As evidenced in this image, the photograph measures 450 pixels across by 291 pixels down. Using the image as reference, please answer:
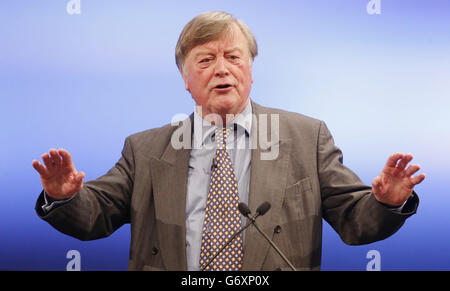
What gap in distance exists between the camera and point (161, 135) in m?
2.35

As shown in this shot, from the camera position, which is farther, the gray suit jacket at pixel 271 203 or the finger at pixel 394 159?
the gray suit jacket at pixel 271 203

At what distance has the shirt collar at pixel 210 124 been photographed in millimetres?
2215

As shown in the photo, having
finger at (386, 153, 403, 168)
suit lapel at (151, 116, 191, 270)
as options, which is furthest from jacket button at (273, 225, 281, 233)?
finger at (386, 153, 403, 168)

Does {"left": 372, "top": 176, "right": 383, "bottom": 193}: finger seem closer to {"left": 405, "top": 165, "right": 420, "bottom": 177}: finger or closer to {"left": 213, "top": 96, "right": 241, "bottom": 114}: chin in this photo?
{"left": 405, "top": 165, "right": 420, "bottom": 177}: finger

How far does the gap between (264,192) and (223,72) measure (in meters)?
0.54

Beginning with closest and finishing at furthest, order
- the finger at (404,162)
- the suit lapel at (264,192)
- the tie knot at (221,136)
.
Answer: the finger at (404,162)
the suit lapel at (264,192)
the tie knot at (221,136)

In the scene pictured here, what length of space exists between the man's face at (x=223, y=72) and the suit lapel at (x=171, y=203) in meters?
0.26

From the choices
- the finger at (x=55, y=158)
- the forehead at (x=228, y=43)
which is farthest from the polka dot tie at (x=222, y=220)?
the finger at (x=55, y=158)

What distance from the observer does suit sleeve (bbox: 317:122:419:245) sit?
189cm

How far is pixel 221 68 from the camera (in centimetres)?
218

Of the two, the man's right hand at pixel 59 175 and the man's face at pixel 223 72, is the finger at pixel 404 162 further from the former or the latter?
the man's right hand at pixel 59 175
